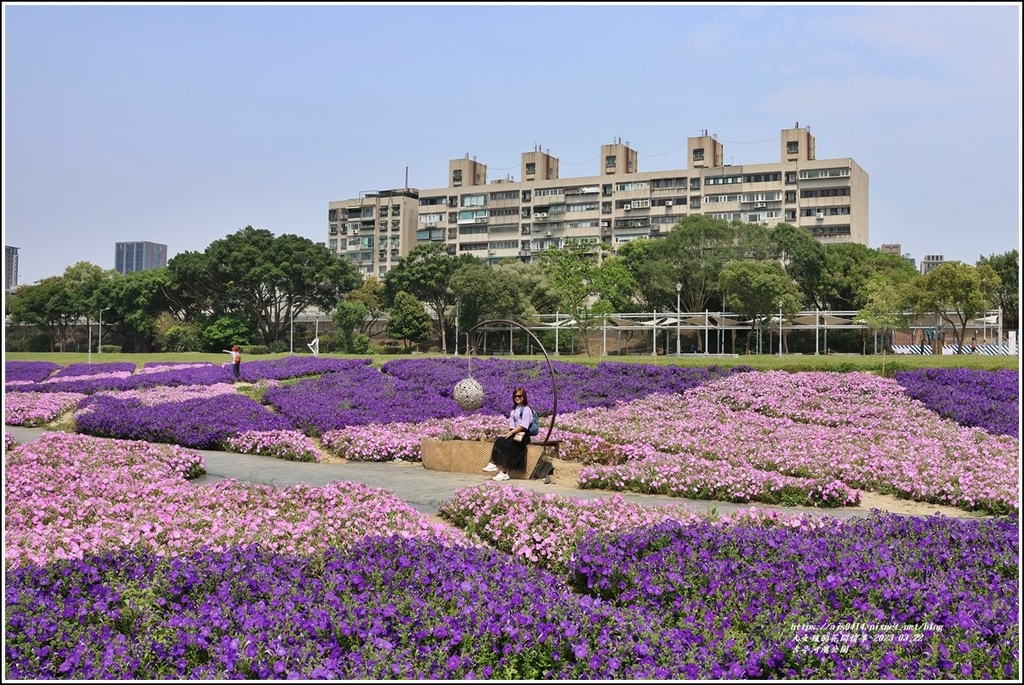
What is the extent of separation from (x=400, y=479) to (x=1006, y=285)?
52926 millimetres

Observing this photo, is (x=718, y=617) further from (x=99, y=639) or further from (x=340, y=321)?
(x=340, y=321)

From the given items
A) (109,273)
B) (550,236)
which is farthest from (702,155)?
(109,273)

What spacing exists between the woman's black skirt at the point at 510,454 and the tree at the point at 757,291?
2036 inches

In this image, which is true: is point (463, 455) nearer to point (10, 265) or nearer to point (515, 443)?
point (515, 443)

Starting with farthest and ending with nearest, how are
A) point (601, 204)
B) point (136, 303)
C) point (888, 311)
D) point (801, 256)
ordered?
1. point (601, 204)
2. point (801, 256)
3. point (136, 303)
4. point (888, 311)

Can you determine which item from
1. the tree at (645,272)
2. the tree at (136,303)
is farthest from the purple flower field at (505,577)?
the tree at (645,272)

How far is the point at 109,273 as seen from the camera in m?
77.0

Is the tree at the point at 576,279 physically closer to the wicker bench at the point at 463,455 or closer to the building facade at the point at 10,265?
the wicker bench at the point at 463,455

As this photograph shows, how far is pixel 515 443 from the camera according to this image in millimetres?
13945

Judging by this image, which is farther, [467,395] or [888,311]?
[888,311]

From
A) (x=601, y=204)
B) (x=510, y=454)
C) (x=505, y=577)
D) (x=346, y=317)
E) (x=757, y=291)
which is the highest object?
(x=601, y=204)

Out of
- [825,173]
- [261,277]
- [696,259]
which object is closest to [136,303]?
[261,277]

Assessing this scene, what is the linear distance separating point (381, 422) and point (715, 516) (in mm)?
10706

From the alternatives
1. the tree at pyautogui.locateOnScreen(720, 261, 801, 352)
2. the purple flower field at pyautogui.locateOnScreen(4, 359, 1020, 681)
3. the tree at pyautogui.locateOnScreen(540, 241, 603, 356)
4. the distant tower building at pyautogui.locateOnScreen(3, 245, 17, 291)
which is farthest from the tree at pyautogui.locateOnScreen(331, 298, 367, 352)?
the distant tower building at pyautogui.locateOnScreen(3, 245, 17, 291)
